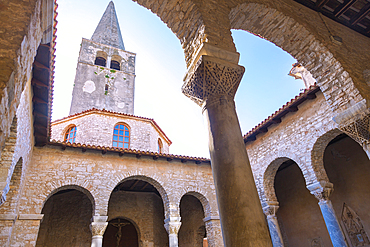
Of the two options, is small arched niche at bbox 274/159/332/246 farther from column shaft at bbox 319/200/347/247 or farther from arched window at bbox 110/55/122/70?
arched window at bbox 110/55/122/70

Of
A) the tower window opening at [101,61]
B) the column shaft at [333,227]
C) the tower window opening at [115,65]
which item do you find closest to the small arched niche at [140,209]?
the column shaft at [333,227]

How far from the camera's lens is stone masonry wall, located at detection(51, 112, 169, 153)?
14609 mm

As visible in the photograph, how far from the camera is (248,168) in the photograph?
9.95 feet

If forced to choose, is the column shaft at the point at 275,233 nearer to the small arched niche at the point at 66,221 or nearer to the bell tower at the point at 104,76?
the small arched niche at the point at 66,221

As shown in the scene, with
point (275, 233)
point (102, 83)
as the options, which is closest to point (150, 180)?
point (275, 233)

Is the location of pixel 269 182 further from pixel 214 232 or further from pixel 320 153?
pixel 214 232

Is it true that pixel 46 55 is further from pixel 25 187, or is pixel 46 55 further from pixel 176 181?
pixel 176 181

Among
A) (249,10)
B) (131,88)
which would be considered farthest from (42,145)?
(131,88)

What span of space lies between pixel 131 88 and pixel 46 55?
1443 cm

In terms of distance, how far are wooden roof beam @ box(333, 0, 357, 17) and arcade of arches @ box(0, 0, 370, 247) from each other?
1.20ft

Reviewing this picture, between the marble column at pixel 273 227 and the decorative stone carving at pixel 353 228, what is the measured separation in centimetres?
301

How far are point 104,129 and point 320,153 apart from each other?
11719 millimetres

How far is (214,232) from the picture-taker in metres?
10.2

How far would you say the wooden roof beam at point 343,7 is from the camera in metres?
5.96
